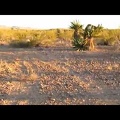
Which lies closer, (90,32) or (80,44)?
(80,44)

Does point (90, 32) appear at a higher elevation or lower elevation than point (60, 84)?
higher

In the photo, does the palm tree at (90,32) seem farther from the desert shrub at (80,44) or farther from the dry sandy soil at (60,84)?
the dry sandy soil at (60,84)

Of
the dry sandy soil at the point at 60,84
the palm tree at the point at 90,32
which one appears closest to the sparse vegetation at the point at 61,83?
the dry sandy soil at the point at 60,84

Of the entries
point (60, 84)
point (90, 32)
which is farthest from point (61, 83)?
point (90, 32)

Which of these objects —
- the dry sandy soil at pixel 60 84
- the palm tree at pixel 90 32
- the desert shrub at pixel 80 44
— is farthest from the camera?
the palm tree at pixel 90 32

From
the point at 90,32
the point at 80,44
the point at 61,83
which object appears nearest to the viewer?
the point at 61,83

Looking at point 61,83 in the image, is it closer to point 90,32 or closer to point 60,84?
point 60,84

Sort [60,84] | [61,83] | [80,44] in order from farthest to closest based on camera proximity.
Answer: [80,44]
[61,83]
[60,84]

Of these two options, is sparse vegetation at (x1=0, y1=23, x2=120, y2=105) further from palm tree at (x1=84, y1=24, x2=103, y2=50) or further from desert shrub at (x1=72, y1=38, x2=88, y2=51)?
palm tree at (x1=84, y1=24, x2=103, y2=50)

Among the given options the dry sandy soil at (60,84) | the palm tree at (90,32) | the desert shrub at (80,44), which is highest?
the palm tree at (90,32)
